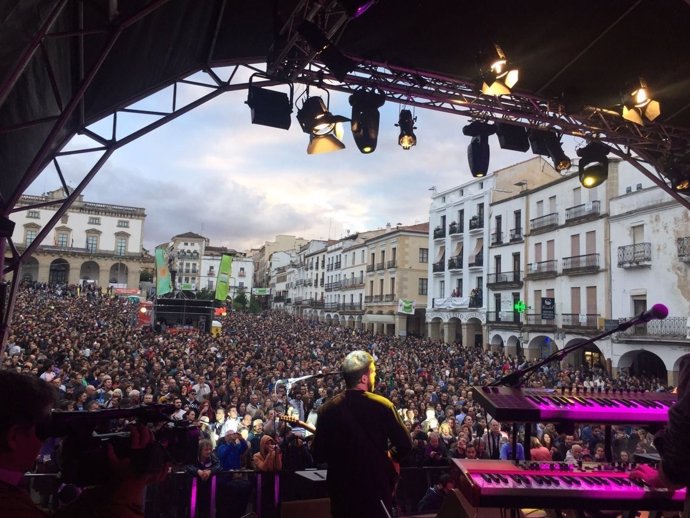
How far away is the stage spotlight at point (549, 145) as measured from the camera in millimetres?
6098

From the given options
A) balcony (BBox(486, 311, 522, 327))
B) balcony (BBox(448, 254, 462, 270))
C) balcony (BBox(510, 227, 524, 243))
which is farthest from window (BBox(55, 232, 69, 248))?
balcony (BBox(510, 227, 524, 243))

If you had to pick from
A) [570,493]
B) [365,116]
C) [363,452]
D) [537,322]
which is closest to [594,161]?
[365,116]

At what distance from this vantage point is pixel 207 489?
182 inches

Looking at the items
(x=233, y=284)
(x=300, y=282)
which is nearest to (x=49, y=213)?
(x=300, y=282)

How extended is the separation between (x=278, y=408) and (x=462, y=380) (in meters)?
7.58

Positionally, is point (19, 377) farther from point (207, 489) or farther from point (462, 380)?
point (462, 380)

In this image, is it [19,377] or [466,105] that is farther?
[466,105]

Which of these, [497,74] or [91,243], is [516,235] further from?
[91,243]

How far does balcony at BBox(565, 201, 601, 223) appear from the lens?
72.2ft

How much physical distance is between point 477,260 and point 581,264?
26.6 feet

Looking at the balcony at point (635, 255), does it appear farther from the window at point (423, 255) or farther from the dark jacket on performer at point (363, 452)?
the dark jacket on performer at point (363, 452)

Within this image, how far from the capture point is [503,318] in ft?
89.3

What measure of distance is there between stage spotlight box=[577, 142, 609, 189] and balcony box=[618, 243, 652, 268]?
1589cm

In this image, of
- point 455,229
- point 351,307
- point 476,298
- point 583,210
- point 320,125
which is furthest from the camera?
point 351,307
